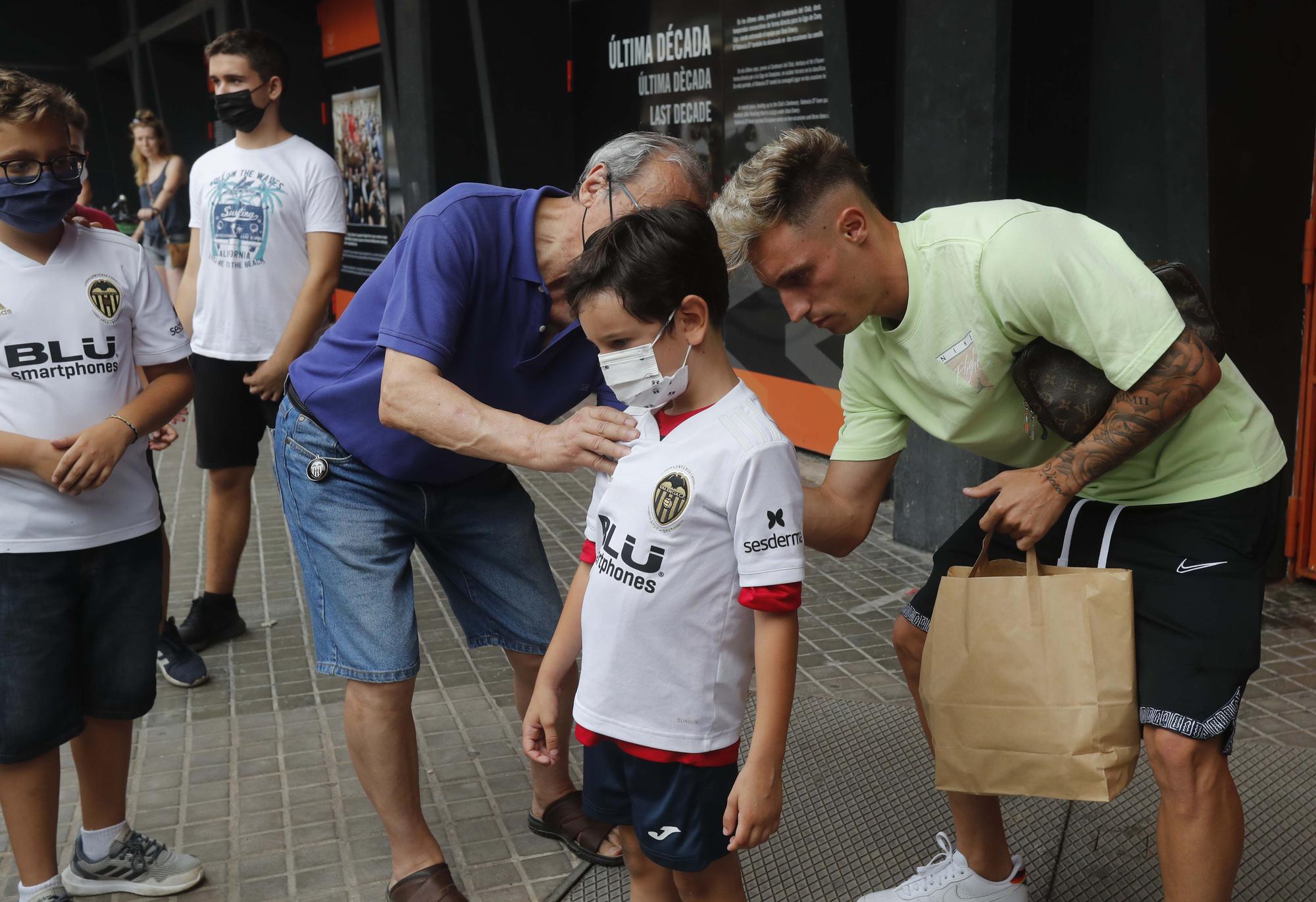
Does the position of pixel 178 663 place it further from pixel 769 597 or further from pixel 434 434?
pixel 769 597

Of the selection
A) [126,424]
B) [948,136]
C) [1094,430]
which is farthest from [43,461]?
[948,136]

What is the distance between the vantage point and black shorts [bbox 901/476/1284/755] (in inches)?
84.4

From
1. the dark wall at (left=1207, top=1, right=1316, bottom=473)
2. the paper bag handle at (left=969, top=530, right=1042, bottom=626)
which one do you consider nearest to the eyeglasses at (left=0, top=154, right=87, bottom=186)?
the paper bag handle at (left=969, top=530, right=1042, bottom=626)

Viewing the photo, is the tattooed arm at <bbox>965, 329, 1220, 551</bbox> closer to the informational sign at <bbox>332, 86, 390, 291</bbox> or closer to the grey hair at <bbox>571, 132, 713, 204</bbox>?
the grey hair at <bbox>571, 132, 713, 204</bbox>

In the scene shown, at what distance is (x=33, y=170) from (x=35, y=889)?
5.56 feet

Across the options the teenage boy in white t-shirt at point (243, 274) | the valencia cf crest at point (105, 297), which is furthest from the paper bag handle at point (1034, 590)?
the teenage boy in white t-shirt at point (243, 274)

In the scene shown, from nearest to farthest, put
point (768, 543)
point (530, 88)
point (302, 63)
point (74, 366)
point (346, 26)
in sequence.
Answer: point (768, 543) < point (74, 366) < point (530, 88) < point (346, 26) < point (302, 63)

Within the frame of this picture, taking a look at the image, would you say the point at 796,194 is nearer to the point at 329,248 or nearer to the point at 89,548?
the point at 89,548

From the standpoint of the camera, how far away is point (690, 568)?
2.03 metres

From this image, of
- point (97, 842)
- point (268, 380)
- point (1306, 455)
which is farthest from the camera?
point (1306, 455)

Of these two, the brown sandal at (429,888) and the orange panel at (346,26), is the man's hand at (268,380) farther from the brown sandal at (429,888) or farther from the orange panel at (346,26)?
the orange panel at (346,26)

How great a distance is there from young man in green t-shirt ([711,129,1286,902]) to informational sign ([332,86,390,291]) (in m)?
10.4

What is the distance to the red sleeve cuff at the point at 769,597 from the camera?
197cm

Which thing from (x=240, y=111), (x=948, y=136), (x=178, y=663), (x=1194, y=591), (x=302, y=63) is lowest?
(x=178, y=663)
